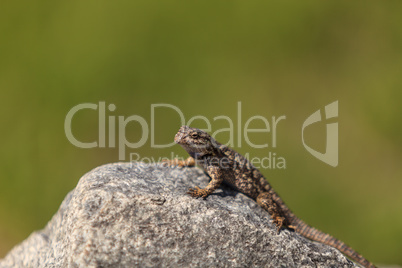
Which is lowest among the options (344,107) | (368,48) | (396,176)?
(396,176)

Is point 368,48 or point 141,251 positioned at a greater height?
point 368,48

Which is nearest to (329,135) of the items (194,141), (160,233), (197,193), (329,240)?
(329,240)

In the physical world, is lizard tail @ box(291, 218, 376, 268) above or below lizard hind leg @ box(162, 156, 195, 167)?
below

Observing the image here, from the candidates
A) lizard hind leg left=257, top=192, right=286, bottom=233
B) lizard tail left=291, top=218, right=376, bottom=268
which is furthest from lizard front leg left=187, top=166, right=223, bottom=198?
lizard tail left=291, top=218, right=376, bottom=268

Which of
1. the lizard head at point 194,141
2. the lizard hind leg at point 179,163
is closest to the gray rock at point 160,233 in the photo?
the lizard head at point 194,141

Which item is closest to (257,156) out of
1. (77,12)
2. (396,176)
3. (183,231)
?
(396,176)

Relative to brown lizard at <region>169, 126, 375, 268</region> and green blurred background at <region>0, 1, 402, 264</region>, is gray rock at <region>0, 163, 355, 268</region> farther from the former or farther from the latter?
green blurred background at <region>0, 1, 402, 264</region>

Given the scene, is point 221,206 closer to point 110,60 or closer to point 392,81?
point 110,60
